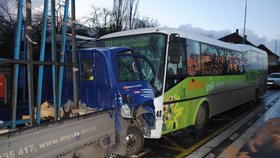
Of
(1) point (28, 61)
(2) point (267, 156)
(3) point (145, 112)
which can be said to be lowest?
(2) point (267, 156)

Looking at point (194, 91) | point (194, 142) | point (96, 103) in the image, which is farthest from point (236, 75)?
point (96, 103)

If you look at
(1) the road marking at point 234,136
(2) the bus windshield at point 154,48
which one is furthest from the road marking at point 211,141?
(2) the bus windshield at point 154,48

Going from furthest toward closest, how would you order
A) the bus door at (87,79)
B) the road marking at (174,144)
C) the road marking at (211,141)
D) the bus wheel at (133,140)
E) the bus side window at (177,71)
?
the bus side window at (177,71)
the road marking at (174,144)
the road marking at (211,141)
the bus wheel at (133,140)
the bus door at (87,79)

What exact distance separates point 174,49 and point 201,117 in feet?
10.0

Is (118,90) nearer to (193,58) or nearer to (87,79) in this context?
(87,79)

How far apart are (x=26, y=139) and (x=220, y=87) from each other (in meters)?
8.29

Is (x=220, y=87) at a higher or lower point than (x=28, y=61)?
lower

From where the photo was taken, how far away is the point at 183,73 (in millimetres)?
8219

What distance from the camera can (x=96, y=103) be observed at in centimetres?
590

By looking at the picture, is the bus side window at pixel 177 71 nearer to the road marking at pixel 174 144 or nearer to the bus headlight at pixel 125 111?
the road marking at pixel 174 144

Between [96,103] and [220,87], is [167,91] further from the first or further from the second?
[220,87]

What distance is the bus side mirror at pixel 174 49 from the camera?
735cm

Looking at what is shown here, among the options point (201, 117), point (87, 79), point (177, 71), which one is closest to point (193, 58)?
point (177, 71)

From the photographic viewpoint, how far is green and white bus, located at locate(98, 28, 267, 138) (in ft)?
24.4
